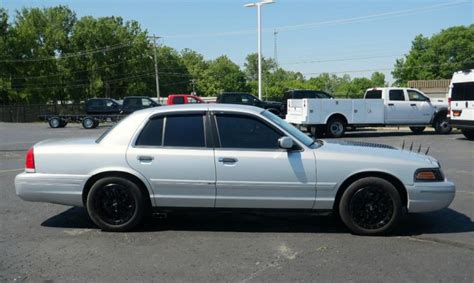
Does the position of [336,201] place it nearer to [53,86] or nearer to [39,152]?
[39,152]

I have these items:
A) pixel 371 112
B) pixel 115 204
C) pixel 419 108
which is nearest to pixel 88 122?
pixel 371 112

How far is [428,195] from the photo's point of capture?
19.1 ft

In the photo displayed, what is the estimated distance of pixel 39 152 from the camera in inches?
242

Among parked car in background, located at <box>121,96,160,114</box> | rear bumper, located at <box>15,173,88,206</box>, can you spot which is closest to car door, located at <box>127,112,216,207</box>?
rear bumper, located at <box>15,173,88,206</box>

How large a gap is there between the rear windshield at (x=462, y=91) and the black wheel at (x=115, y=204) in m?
14.9

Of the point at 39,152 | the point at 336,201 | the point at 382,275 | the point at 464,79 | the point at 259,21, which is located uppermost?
the point at 259,21

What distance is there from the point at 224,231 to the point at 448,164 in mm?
7529

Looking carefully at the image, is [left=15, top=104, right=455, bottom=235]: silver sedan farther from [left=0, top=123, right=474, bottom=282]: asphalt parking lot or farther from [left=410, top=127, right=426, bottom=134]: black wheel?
[left=410, top=127, right=426, bottom=134]: black wheel

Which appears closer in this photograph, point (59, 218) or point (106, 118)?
point (59, 218)

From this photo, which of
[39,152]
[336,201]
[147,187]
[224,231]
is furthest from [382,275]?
[39,152]

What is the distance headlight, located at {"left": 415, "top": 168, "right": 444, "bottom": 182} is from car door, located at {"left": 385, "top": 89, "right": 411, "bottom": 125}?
50.7 feet

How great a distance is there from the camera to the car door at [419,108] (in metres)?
21.1

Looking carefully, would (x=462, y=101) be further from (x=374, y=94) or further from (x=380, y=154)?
(x=380, y=154)

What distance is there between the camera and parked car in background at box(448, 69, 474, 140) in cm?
1734
